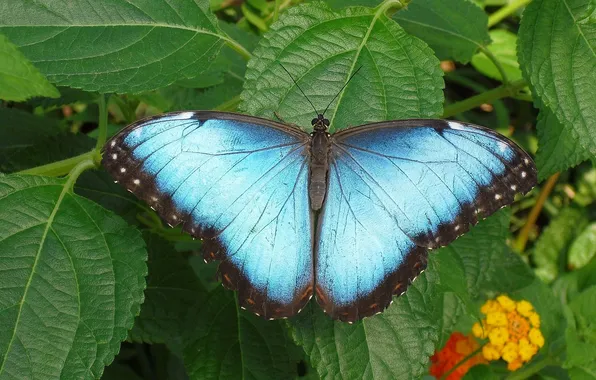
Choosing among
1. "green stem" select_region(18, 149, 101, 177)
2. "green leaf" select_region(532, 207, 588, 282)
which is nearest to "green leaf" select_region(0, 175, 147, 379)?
"green stem" select_region(18, 149, 101, 177)

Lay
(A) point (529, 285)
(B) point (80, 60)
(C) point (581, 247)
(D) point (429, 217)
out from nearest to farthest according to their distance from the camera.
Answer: (D) point (429, 217) → (B) point (80, 60) → (A) point (529, 285) → (C) point (581, 247)

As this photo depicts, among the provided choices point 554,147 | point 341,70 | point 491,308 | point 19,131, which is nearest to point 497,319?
point 491,308

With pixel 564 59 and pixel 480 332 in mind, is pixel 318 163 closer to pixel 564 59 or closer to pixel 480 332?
pixel 564 59

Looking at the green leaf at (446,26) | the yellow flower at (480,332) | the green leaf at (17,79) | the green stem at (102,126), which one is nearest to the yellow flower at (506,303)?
the yellow flower at (480,332)

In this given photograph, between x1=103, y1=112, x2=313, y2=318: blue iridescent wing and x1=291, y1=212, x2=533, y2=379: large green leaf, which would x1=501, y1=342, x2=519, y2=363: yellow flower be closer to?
x1=291, y1=212, x2=533, y2=379: large green leaf

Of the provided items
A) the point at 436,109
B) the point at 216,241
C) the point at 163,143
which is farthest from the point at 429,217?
the point at 163,143

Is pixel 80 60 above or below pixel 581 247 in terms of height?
below

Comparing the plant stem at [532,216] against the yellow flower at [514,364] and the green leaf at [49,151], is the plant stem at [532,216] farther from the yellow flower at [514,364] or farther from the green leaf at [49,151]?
the green leaf at [49,151]

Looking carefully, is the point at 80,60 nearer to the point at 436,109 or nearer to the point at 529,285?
the point at 436,109
